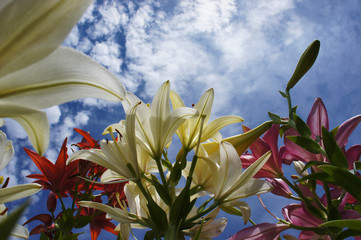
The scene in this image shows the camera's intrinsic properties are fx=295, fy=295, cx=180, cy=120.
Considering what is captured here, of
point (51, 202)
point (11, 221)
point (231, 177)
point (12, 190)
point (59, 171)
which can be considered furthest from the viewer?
point (51, 202)

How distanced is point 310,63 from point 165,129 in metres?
0.52

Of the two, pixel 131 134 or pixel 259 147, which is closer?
pixel 131 134

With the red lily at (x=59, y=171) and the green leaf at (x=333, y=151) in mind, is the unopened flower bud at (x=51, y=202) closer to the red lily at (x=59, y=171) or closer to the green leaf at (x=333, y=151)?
the red lily at (x=59, y=171)

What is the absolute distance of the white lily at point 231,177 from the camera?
75cm

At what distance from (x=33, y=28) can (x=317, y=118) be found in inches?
34.2

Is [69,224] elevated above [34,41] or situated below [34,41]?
below

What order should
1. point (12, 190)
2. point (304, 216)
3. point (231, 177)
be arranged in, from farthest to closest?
point (304, 216), point (231, 177), point (12, 190)

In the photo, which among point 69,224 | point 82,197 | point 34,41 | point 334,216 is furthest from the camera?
point 82,197

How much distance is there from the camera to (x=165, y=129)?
761 mm

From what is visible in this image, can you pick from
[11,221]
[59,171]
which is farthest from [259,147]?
[11,221]

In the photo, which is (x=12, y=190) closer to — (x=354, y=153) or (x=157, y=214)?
(x=157, y=214)

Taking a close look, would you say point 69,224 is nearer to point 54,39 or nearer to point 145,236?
point 145,236

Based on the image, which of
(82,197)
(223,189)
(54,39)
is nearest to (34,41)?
(54,39)

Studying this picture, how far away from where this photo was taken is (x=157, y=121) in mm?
764
